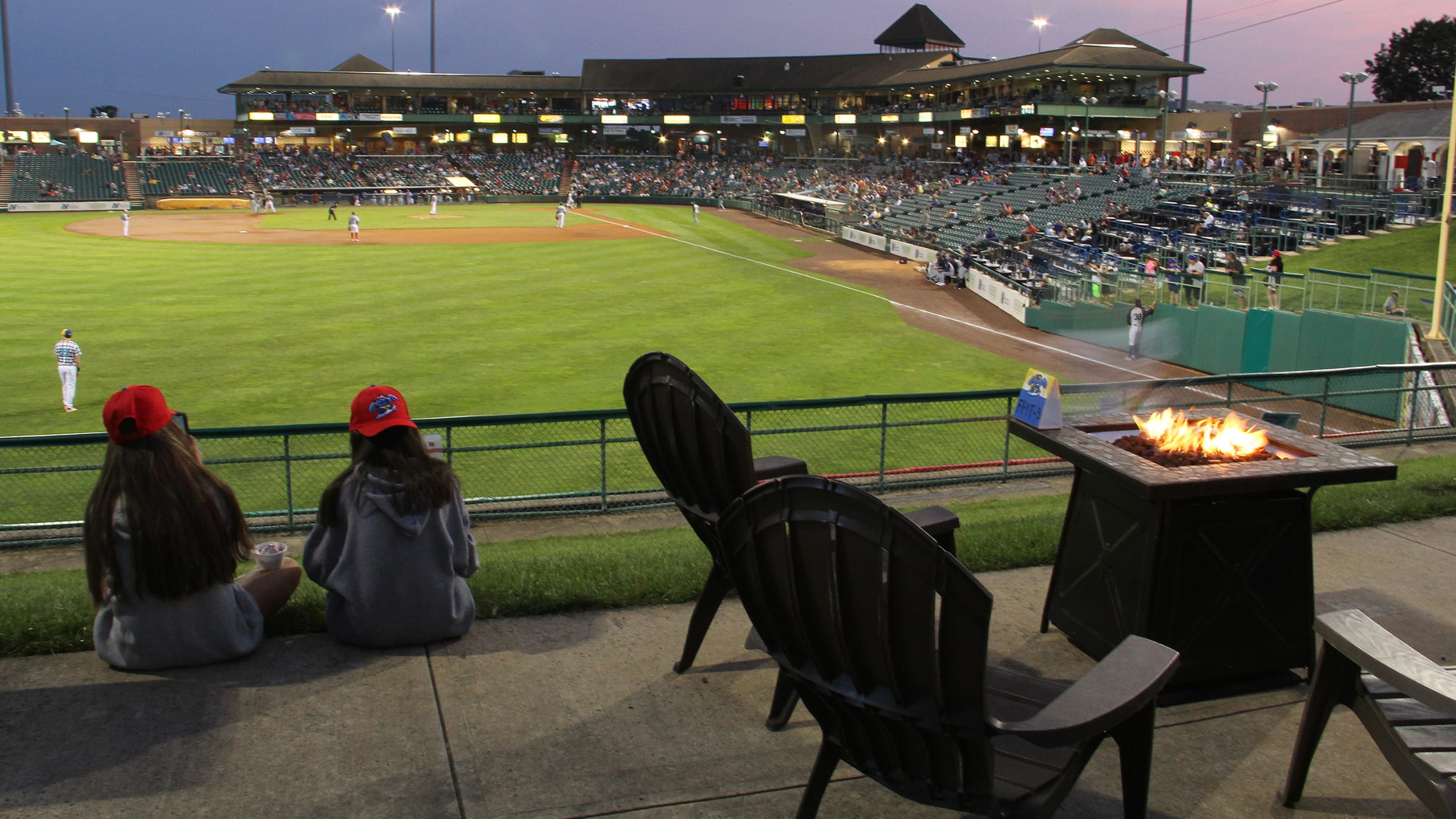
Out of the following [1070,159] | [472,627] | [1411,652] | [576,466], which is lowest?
[576,466]

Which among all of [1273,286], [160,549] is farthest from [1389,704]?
[1273,286]

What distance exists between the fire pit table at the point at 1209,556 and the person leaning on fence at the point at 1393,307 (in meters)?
20.9

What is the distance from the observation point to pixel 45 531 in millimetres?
10852

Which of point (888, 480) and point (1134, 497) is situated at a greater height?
point (1134, 497)

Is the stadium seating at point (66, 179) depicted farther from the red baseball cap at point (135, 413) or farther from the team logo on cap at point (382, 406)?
the team logo on cap at point (382, 406)

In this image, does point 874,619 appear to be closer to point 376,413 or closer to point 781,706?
point 781,706

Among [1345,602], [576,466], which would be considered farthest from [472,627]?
[576,466]

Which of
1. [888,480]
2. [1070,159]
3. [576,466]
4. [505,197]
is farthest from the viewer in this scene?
[505,197]

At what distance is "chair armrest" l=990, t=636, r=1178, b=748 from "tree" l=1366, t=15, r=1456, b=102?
322 ft

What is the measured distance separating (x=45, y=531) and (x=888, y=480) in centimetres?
920

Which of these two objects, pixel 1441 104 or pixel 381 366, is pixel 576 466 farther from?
pixel 1441 104

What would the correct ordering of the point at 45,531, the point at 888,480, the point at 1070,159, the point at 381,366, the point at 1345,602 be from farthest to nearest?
the point at 1070,159 < the point at 381,366 < the point at 888,480 < the point at 45,531 < the point at 1345,602

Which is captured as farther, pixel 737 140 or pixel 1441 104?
pixel 737 140

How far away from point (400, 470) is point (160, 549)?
1.04 m
